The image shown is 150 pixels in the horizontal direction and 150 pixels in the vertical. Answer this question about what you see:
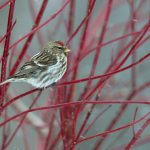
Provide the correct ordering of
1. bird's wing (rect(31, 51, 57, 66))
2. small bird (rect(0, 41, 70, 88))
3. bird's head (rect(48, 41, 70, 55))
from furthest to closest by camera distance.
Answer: bird's head (rect(48, 41, 70, 55)) → bird's wing (rect(31, 51, 57, 66)) → small bird (rect(0, 41, 70, 88))

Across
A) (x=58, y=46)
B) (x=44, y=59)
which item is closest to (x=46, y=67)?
(x=44, y=59)

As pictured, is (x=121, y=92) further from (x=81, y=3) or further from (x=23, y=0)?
(x=23, y=0)

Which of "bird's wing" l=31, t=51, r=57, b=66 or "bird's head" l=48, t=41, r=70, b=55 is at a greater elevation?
"bird's head" l=48, t=41, r=70, b=55

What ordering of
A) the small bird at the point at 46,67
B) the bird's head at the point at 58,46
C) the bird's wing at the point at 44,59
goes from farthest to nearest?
the bird's head at the point at 58,46, the bird's wing at the point at 44,59, the small bird at the point at 46,67

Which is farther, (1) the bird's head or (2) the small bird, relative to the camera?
(1) the bird's head

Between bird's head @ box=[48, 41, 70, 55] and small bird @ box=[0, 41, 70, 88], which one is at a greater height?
bird's head @ box=[48, 41, 70, 55]

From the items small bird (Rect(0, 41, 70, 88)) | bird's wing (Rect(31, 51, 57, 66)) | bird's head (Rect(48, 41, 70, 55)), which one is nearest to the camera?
small bird (Rect(0, 41, 70, 88))
